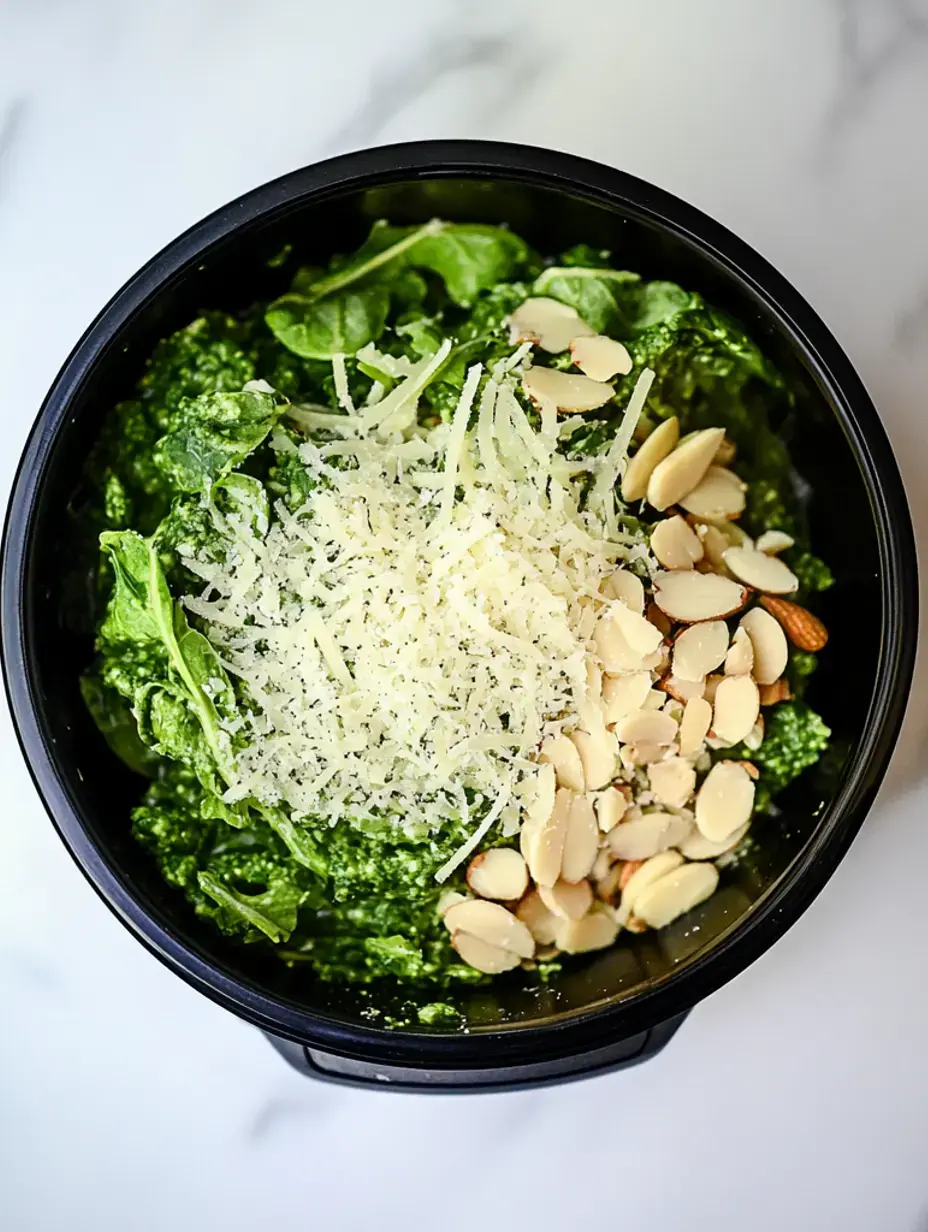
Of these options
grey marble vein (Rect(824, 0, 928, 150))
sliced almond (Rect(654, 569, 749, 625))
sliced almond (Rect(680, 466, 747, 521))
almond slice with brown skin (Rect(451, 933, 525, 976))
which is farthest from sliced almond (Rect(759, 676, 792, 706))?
grey marble vein (Rect(824, 0, 928, 150))

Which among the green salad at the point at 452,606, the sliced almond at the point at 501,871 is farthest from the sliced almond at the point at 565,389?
the sliced almond at the point at 501,871

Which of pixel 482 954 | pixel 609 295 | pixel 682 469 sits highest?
pixel 609 295

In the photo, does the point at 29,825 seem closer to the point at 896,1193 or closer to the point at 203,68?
the point at 203,68

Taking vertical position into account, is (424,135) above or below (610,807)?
above

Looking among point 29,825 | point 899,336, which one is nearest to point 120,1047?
point 29,825

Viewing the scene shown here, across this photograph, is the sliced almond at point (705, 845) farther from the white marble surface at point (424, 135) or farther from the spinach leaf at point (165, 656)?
the spinach leaf at point (165, 656)

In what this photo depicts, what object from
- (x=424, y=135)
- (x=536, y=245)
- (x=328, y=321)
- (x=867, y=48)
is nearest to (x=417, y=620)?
(x=328, y=321)

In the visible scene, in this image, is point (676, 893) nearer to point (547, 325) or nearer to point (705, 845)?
point (705, 845)
